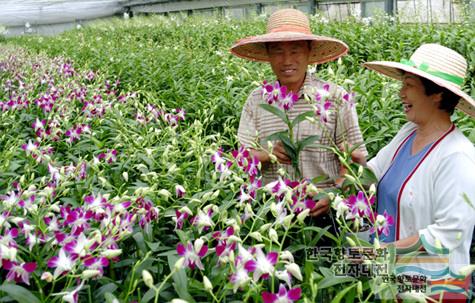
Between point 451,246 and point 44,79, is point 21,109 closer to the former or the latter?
point 44,79

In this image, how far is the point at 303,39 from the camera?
1.94 meters

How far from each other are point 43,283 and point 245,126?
3.10 ft

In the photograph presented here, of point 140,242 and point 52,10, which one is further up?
point 52,10

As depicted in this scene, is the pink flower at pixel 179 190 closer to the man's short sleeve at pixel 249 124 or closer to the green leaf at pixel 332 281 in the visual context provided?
the man's short sleeve at pixel 249 124

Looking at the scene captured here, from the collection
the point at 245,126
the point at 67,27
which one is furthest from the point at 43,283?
the point at 67,27

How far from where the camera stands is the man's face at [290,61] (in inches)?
76.6

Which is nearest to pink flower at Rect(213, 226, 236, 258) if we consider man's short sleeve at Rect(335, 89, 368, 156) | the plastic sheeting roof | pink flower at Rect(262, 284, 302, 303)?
pink flower at Rect(262, 284, 302, 303)

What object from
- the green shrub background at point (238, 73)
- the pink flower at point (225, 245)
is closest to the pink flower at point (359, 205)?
the pink flower at point (225, 245)

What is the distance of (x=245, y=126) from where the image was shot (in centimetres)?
206

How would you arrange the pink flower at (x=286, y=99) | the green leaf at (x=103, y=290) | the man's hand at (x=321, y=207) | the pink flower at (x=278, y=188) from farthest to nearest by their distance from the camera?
the pink flower at (x=286, y=99) < the man's hand at (x=321, y=207) < the pink flower at (x=278, y=188) < the green leaf at (x=103, y=290)

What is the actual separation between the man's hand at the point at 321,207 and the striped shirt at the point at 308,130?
0.30m

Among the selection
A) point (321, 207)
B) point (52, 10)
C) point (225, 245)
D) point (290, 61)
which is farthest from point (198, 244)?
point (52, 10)

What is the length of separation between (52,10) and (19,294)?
1880 centimetres

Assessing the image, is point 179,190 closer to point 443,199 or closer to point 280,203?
point 280,203
